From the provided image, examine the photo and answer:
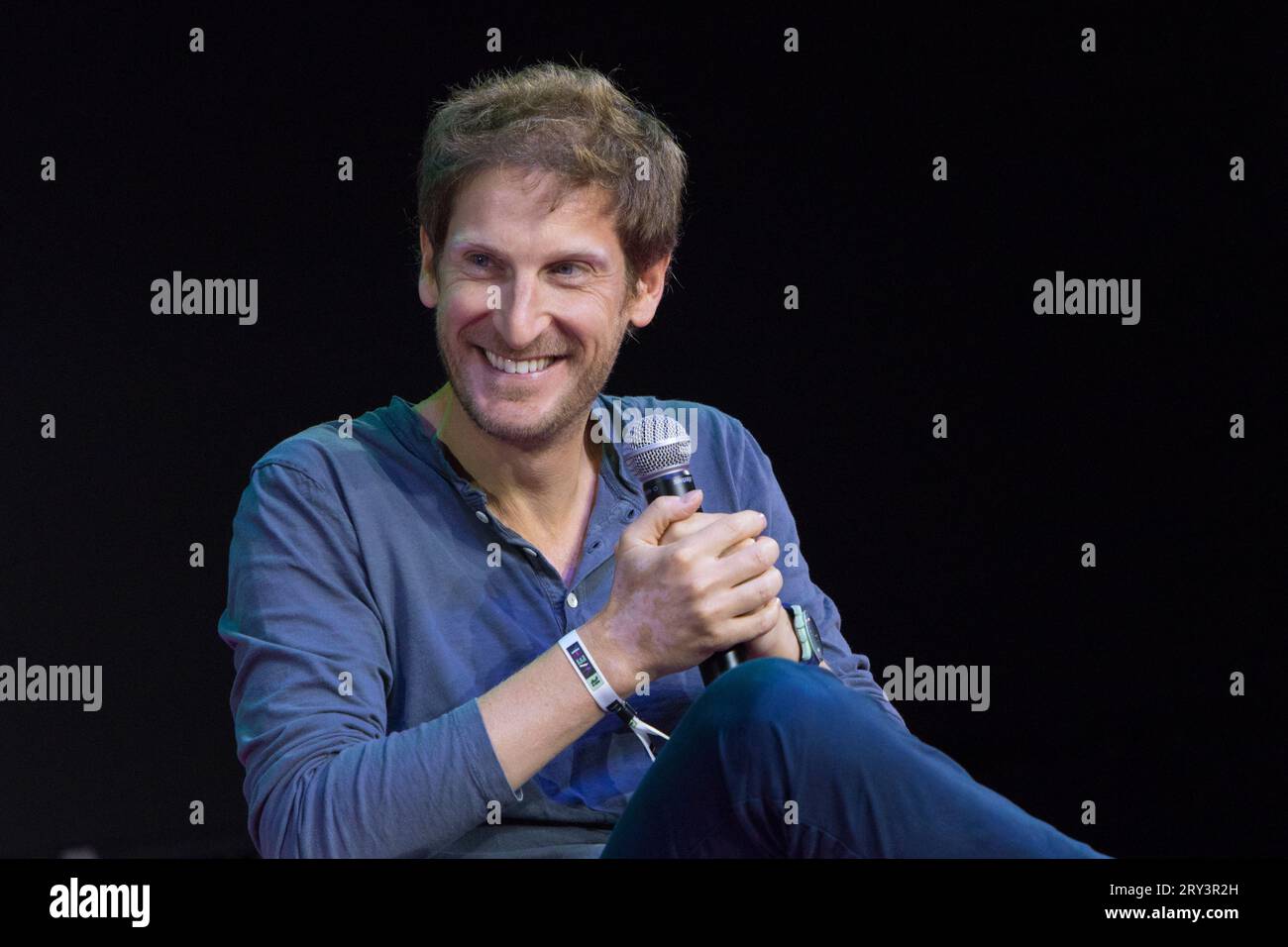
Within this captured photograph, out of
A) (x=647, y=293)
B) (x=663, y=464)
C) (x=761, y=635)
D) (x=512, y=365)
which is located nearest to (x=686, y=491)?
(x=663, y=464)

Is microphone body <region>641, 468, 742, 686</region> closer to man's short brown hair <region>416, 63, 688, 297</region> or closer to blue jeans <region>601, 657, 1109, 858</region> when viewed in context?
blue jeans <region>601, 657, 1109, 858</region>

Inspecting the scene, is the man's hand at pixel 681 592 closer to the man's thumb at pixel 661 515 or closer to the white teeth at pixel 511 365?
the man's thumb at pixel 661 515

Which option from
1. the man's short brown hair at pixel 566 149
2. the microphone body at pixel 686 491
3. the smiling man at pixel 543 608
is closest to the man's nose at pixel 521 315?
the smiling man at pixel 543 608

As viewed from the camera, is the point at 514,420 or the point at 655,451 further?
the point at 514,420

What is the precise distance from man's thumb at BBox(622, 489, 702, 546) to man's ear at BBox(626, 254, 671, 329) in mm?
368

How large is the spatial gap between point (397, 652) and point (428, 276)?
0.46 m

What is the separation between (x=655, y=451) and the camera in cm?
146

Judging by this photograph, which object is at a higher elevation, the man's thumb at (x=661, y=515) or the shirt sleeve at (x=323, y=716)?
the man's thumb at (x=661, y=515)

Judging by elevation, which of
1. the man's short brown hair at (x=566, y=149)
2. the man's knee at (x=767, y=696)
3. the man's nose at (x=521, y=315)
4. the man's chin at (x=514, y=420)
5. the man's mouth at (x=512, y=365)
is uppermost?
the man's short brown hair at (x=566, y=149)

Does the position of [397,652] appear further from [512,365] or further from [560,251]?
[560,251]

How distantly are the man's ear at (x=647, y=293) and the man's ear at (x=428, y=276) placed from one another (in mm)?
232

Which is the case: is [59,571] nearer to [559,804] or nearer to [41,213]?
[41,213]

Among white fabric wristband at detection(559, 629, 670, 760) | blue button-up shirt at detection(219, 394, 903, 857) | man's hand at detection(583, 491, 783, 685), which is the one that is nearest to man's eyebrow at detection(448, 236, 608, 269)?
blue button-up shirt at detection(219, 394, 903, 857)

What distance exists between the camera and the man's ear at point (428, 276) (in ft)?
5.49
